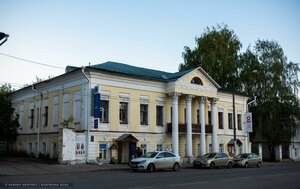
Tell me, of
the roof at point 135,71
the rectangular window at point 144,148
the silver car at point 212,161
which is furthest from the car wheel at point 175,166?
the roof at point 135,71

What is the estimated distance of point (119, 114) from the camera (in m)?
32.8

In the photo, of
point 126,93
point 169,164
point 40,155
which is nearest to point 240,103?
point 126,93

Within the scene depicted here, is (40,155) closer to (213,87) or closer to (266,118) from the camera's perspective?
(213,87)

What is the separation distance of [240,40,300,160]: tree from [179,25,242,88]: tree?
2.53 m

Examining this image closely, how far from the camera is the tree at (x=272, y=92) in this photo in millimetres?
47131

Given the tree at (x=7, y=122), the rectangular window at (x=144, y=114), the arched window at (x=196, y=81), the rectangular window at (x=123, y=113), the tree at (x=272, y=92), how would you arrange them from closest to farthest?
the rectangular window at (x=123, y=113)
the rectangular window at (x=144, y=114)
the arched window at (x=196, y=81)
the tree at (x=7, y=122)
the tree at (x=272, y=92)

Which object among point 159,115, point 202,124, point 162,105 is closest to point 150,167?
point 159,115

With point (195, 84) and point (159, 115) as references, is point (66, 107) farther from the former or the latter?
point (195, 84)

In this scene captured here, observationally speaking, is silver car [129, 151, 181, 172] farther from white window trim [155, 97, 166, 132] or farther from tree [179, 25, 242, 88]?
tree [179, 25, 242, 88]

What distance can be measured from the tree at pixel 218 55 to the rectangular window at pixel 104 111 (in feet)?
83.3

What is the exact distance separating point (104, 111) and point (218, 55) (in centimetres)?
2727

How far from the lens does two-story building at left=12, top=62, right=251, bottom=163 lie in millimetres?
30422

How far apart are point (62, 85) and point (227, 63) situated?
28244 millimetres

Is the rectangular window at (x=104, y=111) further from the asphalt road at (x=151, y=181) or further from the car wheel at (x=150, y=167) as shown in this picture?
the asphalt road at (x=151, y=181)
